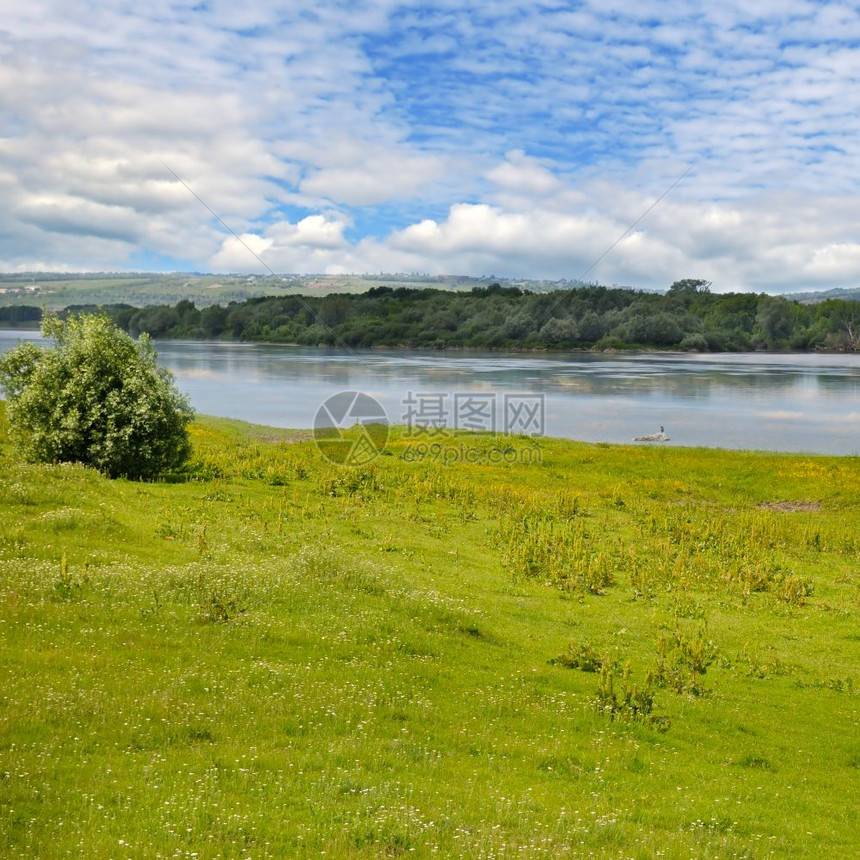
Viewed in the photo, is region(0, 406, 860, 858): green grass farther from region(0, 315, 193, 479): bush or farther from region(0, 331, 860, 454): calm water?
region(0, 331, 860, 454): calm water

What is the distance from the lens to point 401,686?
11461 mm

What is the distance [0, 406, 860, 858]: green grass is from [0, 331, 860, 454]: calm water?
37688 millimetres

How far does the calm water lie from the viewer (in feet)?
210

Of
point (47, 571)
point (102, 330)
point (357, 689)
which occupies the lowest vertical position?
point (357, 689)

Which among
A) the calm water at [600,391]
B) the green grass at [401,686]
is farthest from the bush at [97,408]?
the calm water at [600,391]

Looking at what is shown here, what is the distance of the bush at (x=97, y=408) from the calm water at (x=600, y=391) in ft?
106

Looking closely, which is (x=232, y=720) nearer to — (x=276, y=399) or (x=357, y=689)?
(x=357, y=689)

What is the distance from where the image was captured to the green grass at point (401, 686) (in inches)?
289

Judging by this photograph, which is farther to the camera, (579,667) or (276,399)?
(276,399)

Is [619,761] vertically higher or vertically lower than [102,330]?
lower

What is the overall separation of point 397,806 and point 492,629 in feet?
26.7

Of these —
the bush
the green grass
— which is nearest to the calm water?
the bush

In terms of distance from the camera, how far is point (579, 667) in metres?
13.9

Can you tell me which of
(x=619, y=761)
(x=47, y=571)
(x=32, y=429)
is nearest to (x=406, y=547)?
(x=47, y=571)
